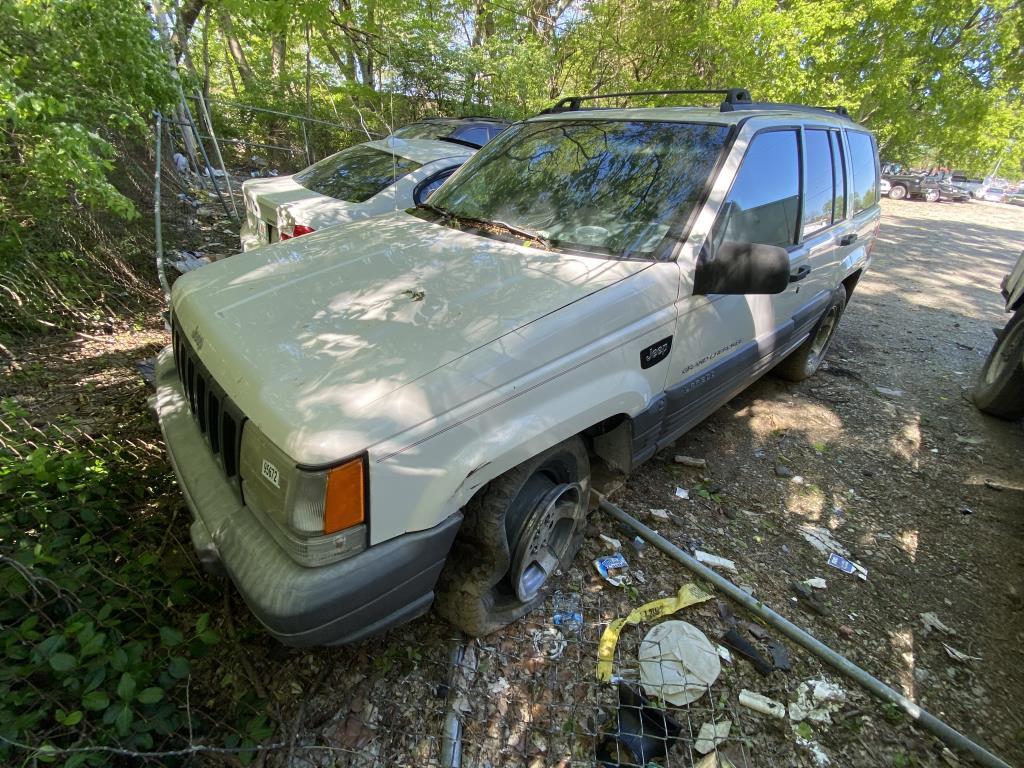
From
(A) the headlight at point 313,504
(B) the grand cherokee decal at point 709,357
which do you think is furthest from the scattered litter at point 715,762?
(B) the grand cherokee decal at point 709,357

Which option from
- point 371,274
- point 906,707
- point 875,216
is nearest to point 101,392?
point 371,274

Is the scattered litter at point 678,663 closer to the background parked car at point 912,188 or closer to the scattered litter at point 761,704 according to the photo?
the scattered litter at point 761,704

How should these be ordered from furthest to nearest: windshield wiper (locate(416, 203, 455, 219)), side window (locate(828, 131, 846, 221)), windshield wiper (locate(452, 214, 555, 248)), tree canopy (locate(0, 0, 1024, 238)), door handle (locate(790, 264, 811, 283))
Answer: tree canopy (locate(0, 0, 1024, 238)) → side window (locate(828, 131, 846, 221)) → door handle (locate(790, 264, 811, 283)) → windshield wiper (locate(416, 203, 455, 219)) → windshield wiper (locate(452, 214, 555, 248))

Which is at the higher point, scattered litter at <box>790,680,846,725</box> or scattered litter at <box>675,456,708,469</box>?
scattered litter at <box>675,456,708,469</box>

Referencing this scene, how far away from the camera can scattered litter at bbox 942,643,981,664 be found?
7.55 feet

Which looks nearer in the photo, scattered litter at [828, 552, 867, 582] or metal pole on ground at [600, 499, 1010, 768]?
metal pole on ground at [600, 499, 1010, 768]

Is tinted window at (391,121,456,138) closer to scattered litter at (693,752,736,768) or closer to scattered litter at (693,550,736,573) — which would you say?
scattered litter at (693,550,736,573)

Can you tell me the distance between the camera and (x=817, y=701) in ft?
6.79

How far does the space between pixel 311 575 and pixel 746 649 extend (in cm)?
189

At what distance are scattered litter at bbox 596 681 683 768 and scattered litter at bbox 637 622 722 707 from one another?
9 centimetres

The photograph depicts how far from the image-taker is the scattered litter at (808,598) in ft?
8.14

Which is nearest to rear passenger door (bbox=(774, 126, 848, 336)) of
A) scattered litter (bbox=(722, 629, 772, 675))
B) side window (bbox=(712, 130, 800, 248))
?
side window (bbox=(712, 130, 800, 248))

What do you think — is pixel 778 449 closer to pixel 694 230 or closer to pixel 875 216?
pixel 694 230

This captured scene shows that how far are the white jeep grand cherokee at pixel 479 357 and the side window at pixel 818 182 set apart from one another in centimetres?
3
